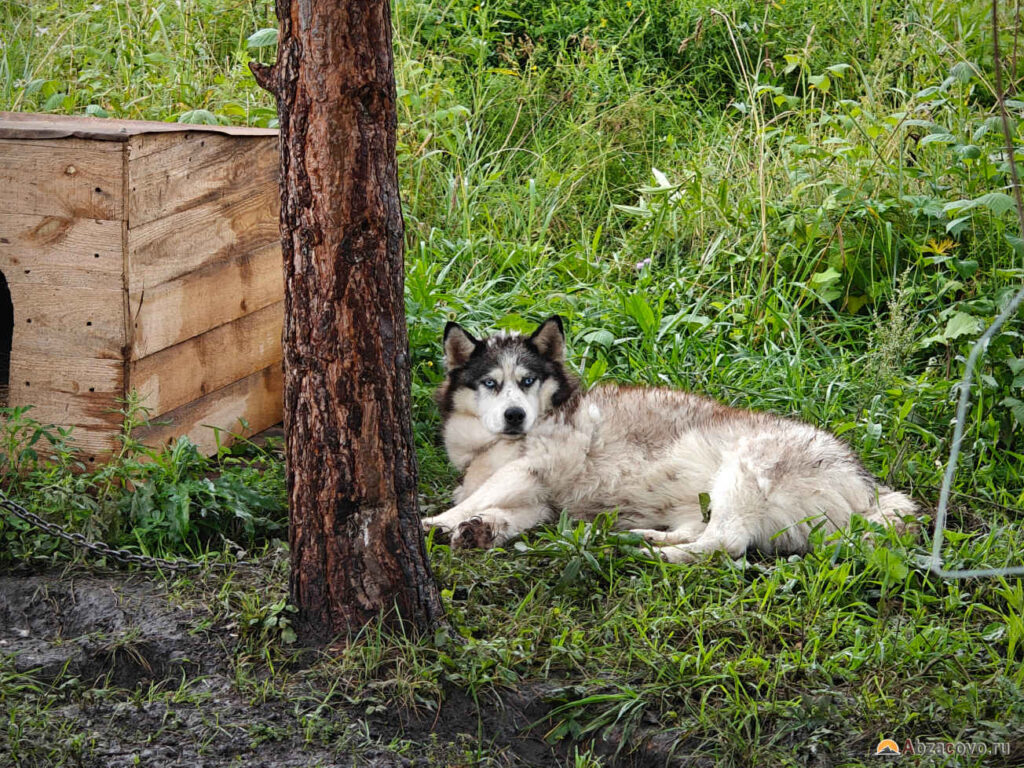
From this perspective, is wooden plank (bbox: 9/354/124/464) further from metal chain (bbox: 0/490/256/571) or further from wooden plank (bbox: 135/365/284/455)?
metal chain (bbox: 0/490/256/571)

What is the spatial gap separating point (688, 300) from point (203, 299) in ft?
9.22

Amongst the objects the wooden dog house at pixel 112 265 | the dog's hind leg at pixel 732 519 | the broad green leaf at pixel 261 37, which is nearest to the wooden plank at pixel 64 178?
the wooden dog house at pixel 112 265

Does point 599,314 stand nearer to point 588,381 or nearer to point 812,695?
point 588,381

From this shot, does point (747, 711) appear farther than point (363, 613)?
No

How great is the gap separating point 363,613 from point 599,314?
2.95m

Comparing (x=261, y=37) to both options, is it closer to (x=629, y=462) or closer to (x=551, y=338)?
(x=551, y=338)

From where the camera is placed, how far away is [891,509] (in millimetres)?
3879

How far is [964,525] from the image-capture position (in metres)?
4.19

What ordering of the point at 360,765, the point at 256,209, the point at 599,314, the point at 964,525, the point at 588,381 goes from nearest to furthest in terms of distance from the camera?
1. the point at 360,765
2. the point at 964,525
3. the point at 256,209
4. the point at 588,381
5. the point at 599,314

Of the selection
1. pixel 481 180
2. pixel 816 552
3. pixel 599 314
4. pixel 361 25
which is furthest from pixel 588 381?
pixel 361 25

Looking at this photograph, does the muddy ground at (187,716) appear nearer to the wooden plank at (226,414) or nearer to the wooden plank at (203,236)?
the wooden plank at (226,414)

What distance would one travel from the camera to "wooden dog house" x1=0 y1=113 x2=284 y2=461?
379cm

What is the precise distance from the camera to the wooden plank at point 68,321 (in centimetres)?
385

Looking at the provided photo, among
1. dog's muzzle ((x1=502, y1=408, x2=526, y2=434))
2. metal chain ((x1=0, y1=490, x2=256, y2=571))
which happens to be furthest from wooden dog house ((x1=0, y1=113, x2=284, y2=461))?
dog's muzzle ((x1=502, y1=408, x2=526, y2=434))
